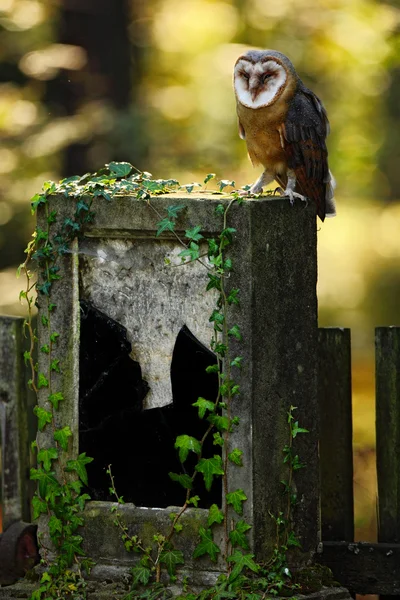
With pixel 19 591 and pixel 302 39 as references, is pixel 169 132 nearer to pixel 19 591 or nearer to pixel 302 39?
pixel 302 39

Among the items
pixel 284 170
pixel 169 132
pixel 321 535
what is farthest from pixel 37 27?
pixel 321 535

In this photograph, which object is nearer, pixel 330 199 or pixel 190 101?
pixel 330 199

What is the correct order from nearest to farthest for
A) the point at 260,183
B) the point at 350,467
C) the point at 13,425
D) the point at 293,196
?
the point at 293,196
the point at 260,183
the point at 350,467
the point at 13,425

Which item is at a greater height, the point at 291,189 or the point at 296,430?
the point at 291,189

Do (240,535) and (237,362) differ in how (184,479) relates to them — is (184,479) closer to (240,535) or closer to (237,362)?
(240,535)

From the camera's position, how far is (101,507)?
14.0ft

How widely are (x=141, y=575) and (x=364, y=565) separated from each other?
108cm

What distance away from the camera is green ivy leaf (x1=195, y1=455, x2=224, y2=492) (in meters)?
4.01

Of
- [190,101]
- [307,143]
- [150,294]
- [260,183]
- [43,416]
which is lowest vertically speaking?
[43,416]

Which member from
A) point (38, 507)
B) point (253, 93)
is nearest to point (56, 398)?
point (38, 507)

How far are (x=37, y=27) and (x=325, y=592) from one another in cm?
668

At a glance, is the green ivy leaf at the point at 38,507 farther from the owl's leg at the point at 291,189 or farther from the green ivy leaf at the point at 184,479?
the owl's leg at the point at 291,189

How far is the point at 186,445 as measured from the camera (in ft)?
13.3

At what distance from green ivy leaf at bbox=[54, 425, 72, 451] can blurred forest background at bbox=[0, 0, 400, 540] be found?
3081 mm
